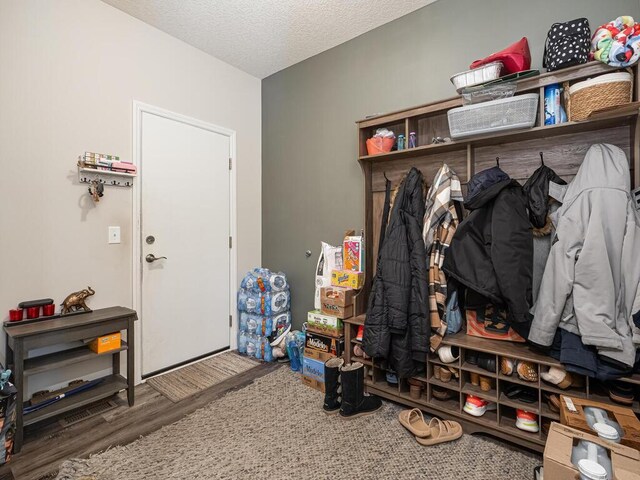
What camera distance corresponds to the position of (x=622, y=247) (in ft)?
4.89

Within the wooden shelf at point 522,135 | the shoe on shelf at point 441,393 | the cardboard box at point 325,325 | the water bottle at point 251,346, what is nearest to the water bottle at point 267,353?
the water bottle at point 251,346

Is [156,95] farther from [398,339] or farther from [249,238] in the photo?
[398,339]

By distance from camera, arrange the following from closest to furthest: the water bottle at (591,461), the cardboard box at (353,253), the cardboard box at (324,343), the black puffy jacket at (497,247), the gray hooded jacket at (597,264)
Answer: the water bottle at (591,461) → the gray hooded jacket at (597,264) → the black puffy jacket at (497,247) → the cardboard box at (324,343) → the cardboard box at (353,253)

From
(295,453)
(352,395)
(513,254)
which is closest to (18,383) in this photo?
(295,453)

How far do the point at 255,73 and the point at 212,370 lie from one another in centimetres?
300

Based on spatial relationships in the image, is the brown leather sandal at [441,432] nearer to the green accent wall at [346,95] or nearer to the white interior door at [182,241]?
the green accent wall at [346,95]

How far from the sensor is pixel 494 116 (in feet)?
6.06

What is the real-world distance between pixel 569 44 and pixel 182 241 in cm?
298

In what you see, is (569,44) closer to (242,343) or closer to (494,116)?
(494,116)

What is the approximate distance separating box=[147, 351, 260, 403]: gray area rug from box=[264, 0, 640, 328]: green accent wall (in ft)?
2.33

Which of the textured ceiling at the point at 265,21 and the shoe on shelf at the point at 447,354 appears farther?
the textured ceiling at the point at 265,21

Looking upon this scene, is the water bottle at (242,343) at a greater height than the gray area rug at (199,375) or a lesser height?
greater

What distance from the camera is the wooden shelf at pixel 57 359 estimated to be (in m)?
1.86

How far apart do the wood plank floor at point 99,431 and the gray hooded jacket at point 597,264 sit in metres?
2.19
